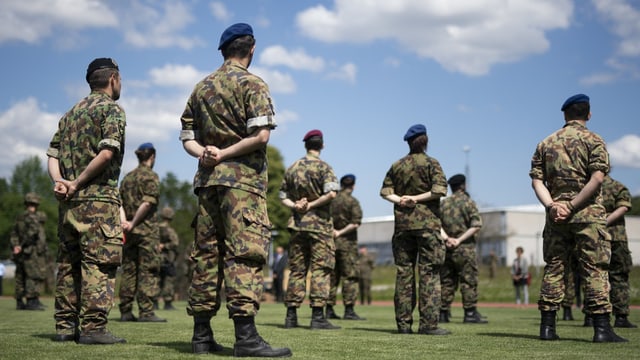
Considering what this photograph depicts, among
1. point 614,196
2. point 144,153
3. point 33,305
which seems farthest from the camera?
point 33,305

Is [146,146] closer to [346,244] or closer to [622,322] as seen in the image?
[346,244]

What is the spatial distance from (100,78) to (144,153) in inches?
177

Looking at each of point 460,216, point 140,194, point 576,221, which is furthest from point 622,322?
point 140,194

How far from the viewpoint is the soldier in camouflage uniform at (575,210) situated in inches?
296

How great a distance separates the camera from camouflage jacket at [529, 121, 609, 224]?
7.56m

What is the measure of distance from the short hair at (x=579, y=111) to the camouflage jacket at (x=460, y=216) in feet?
16.1

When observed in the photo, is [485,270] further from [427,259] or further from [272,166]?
[427,259]

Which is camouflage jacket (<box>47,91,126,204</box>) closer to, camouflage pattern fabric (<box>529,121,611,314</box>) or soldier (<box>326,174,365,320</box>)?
camouflage pattern fabric (<box>529,121,611,314</box>)

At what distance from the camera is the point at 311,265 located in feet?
33.8

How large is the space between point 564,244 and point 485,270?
42.7 metres

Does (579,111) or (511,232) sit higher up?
(511,232)

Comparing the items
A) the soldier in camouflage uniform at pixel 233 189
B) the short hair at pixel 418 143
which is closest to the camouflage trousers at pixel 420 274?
the short hair at pixel 418 143

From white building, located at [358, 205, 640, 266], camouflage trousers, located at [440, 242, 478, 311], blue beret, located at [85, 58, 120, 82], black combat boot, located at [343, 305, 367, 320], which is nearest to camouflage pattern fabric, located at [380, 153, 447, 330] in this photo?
camouflage trousers, located at [440, 242, 478, 311]

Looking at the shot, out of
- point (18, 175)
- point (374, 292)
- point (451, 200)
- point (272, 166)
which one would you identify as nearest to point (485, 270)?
point (374, 292)
